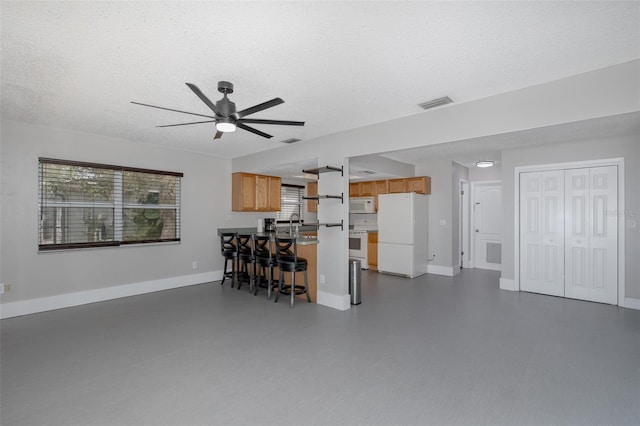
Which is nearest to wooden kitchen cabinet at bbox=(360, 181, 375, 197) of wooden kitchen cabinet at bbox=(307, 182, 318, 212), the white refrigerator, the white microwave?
the white microwave

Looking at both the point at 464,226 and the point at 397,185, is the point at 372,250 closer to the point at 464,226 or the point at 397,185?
the point at 397,185

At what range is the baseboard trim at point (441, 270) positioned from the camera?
6.69m

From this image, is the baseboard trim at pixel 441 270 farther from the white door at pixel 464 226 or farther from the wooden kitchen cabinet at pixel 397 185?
the wooden kitchen cabinet at pixel 397 185

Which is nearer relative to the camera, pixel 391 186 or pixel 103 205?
pixel 103 205

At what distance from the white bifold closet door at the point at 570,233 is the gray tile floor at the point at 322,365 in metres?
0.45

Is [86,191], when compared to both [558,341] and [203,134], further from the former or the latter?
[558,341]

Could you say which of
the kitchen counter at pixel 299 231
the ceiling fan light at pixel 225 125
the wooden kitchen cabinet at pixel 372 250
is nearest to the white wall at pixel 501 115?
the kitchen counter at pixel 299 231

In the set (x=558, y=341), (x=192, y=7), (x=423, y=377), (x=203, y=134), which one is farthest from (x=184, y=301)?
(x=558, y=341)

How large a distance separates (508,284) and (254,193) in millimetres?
5107

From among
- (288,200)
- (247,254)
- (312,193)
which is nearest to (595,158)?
(247,254)

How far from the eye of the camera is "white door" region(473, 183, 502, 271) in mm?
7129

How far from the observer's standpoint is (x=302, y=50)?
7.60 ft

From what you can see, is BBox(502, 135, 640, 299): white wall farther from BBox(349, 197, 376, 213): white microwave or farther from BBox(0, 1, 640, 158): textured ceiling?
BBox(349, 197, 376, 213): white microwave

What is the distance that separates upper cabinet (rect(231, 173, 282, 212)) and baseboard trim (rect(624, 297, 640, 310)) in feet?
A: 20.0
